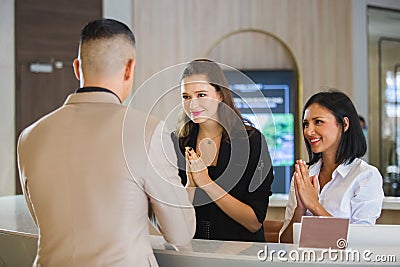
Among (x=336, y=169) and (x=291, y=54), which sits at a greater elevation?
(x=291, y=54)

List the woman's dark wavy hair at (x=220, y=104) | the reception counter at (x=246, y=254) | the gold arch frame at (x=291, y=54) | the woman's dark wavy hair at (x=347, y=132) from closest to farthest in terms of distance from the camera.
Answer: the reception counter at (x=246, y=254), the woman's dark wavy hair at (x=220, y=104), the woman's dark wavy hair at (x=347, y=132), the gold arch frame at (x=291, y=54)

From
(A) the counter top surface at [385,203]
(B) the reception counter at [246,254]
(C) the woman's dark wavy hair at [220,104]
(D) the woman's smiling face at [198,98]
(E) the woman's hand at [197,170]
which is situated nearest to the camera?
(B) the reception counter at [246,254]

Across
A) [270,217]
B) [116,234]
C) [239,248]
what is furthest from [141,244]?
[270,217]

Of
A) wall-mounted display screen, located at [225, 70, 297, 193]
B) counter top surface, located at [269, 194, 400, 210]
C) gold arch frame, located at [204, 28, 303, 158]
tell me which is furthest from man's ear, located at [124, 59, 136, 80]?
gold arch frame, located at [204, 28, 303, 158]

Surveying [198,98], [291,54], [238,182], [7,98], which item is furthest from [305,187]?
[291,54]

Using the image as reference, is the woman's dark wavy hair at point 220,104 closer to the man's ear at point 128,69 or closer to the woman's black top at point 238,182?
the woman's black top at point 238,182


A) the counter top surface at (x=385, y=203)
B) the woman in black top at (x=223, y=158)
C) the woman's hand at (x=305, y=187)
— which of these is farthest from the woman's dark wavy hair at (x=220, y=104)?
the counter top surface at (x=385, y=203)

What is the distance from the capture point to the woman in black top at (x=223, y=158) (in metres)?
2.37

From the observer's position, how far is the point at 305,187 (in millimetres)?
2408

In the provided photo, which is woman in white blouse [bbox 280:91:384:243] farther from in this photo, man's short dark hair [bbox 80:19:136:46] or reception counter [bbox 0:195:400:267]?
man's short dark hair [bbox 80:19:136:46]

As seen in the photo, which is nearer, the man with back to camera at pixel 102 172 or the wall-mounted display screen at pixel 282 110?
the man with back to camera at pixel 102 172

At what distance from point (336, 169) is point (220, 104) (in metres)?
0.56

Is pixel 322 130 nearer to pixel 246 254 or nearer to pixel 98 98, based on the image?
pixel 246 254

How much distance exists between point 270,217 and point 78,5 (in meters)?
3.89
